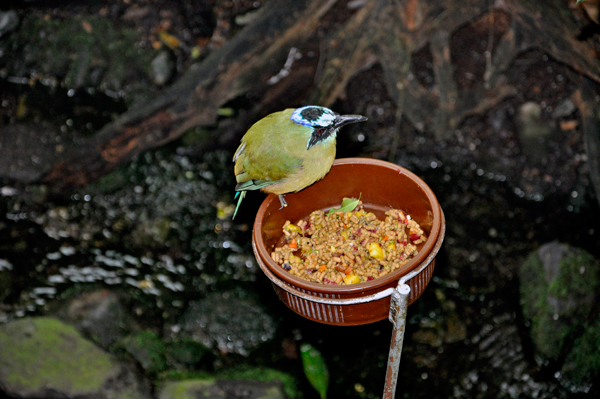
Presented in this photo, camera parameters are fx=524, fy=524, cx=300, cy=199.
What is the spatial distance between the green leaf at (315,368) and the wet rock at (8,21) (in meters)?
4.43

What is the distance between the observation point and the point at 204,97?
5.06 meters

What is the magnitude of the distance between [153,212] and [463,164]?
294 centimetres

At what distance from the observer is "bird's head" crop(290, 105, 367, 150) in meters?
2.45

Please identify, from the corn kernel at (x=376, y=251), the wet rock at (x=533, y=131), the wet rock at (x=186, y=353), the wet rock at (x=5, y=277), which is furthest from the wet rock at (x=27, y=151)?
the wet rock at (x=533, y=131)

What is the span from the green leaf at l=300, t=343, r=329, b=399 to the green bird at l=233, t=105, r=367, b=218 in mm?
1573

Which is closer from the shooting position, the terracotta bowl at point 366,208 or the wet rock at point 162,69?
the terracotta bowl at point 366,208

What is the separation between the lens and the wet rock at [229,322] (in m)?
4.05

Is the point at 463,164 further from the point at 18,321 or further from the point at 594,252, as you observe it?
the point at 18,321

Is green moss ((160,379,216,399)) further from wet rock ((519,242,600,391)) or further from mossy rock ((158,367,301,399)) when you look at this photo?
wet rock ((519,242,600,391))

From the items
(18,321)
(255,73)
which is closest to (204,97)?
(255,73)

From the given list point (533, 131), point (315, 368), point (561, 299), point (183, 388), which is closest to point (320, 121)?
point (315, 368)

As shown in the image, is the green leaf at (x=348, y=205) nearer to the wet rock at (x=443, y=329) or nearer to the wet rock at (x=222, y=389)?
the wet rock at (x=222, y=389)

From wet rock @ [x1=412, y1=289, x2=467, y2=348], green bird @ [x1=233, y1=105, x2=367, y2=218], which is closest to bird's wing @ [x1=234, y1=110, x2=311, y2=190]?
green bird @ [x1=233, y1=105, x2=367, y2=218]

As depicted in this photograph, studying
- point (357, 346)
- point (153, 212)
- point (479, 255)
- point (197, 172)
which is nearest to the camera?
point (357, 346)
